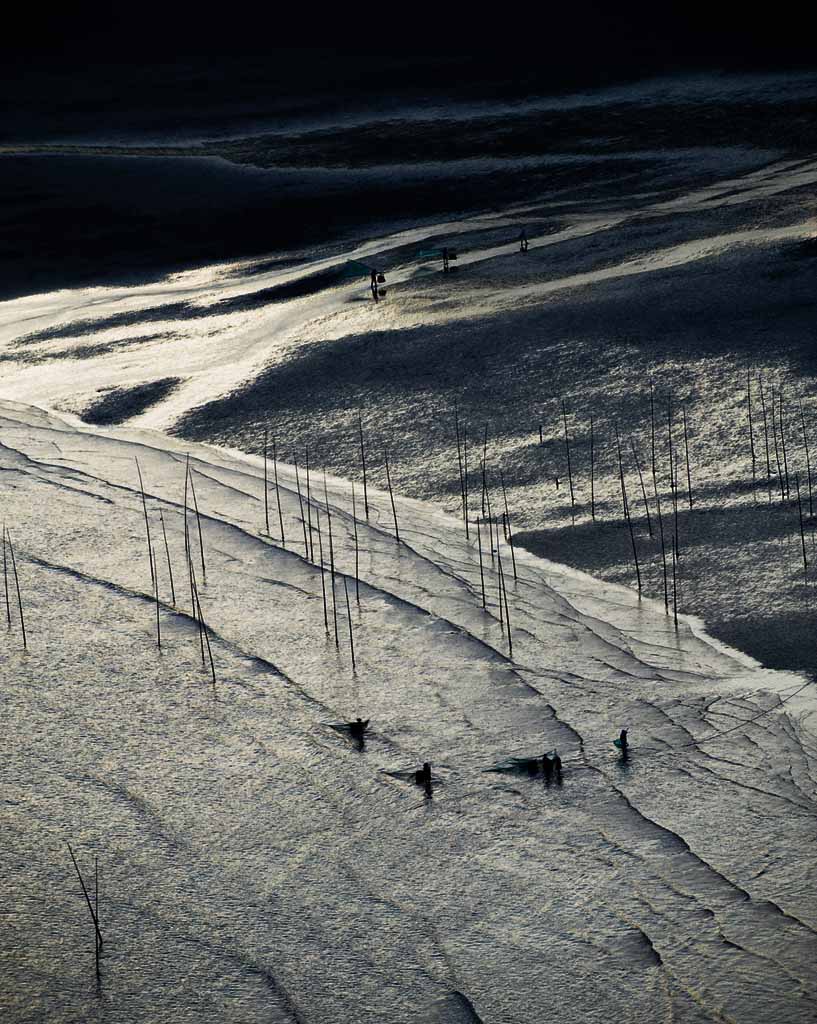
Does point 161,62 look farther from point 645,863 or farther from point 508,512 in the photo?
point 645,863

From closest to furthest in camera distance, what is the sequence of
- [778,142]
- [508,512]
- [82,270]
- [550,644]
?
1. [550,644]
2. [508,512]
3. [82,270]
4. [778,142]

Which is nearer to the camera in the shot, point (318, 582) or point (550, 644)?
point (550, 644)

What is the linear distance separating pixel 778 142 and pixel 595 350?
1188 cm

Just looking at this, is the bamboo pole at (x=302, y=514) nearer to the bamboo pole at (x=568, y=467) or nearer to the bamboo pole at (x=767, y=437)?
the bamboo pole at (x=568, y=467)

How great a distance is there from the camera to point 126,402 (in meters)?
13.1

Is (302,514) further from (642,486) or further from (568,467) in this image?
(642,486)

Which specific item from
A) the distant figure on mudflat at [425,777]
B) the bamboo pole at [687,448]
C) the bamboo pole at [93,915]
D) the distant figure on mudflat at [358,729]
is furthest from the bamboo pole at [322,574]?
the bamboo pole at [687,448]

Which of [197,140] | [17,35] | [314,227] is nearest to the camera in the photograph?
[314,227]

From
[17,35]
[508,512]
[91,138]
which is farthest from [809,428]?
[17,35]

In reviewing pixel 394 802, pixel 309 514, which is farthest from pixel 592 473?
pixel 394 802

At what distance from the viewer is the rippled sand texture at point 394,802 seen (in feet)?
16.5

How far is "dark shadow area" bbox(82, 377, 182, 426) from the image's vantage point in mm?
12727

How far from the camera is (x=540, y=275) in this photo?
52.7ft

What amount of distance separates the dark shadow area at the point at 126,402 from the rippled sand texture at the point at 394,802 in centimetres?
372
